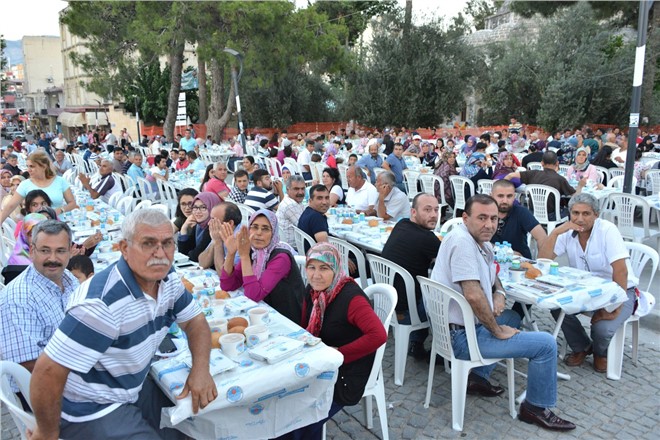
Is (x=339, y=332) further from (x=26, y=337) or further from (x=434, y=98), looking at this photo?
(x=434, y=98)

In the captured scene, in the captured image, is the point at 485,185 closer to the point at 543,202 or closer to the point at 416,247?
the point at 543,202

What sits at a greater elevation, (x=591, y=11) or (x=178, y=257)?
(x=591, y=11)

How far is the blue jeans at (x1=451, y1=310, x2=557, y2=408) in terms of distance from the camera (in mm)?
3254

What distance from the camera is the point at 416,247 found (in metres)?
4.09

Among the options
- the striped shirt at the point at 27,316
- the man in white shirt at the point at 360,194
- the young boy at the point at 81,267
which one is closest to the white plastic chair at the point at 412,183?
the man in white shirt at the point at 360,194

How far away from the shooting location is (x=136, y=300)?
6.77 ft

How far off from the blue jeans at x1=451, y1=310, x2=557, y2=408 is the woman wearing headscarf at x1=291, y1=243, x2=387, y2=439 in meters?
0.82

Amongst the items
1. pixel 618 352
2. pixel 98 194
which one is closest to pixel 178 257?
pixel 618 352

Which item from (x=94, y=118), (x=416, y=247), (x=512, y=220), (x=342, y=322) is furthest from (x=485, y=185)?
(x=94, y=118)

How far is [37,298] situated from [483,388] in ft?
9.65

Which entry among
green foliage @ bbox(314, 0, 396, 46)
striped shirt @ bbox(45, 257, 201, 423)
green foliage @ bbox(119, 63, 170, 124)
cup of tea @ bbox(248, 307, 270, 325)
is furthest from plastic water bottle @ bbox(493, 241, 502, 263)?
green foliage @ bbox(314, 0, 396, 46)

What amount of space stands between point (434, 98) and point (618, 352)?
22383 mm

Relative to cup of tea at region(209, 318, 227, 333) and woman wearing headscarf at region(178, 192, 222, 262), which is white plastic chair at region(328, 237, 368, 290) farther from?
cup of tea at region(209, 318, 227, 333)

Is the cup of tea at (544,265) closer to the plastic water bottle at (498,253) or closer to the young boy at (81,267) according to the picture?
the plastic water bottle at (498,253)
